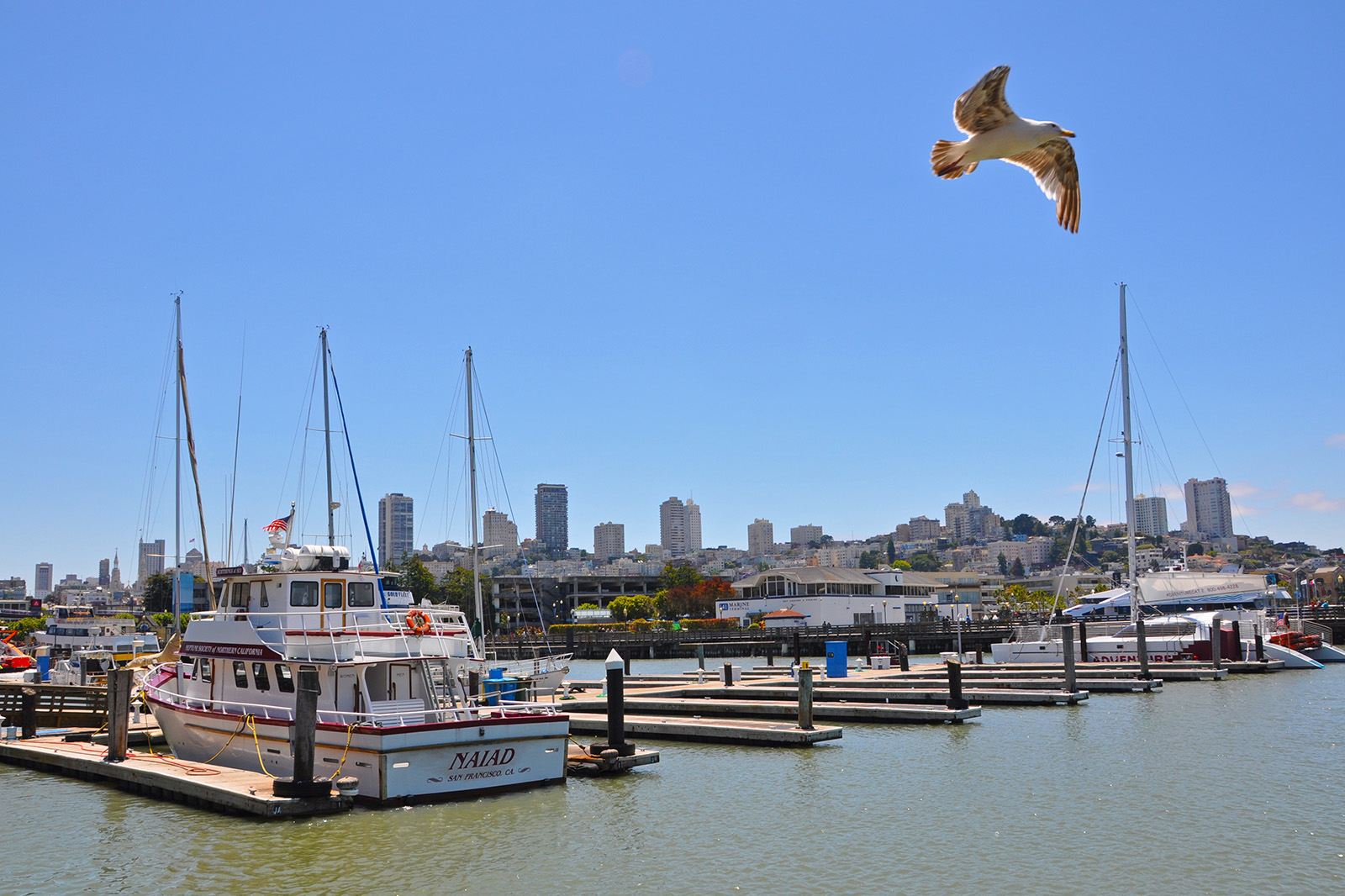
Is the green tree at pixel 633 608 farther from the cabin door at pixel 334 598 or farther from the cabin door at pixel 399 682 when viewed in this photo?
the cabin door at pixel 399 682

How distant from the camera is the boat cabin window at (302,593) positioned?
22500 mm

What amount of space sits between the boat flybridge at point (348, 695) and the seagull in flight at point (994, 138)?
48.3 ft

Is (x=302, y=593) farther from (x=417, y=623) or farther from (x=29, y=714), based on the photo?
(x=29, y=714)

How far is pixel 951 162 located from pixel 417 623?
16743mm

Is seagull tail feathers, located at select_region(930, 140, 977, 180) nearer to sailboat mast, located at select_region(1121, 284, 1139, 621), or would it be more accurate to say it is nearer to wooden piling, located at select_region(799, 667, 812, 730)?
wooden piling, located at select_region(799, 667, 812, 730)

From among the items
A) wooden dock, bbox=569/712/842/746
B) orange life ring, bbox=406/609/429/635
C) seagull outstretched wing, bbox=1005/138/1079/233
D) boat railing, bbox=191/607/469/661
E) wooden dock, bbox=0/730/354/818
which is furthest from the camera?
wooden dock, bbox=569/712/842/746

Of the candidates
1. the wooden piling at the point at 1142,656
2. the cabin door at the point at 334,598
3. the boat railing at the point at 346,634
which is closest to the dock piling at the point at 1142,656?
the wooden piling at the point at 1142,656

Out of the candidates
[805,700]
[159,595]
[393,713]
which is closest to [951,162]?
[393,713]

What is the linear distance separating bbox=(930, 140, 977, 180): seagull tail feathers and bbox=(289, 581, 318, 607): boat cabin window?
18332 mm

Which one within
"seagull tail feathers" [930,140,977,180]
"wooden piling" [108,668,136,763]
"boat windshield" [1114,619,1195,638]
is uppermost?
"seagull tail feathers" [930,140,977,180]

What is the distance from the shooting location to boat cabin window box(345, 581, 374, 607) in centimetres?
2291

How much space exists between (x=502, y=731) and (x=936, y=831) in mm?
8131

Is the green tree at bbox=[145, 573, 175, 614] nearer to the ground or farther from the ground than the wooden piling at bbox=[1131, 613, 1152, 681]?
farther from the ground

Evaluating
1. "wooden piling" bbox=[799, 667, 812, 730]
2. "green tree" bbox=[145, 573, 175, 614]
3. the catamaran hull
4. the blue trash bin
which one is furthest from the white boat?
"green tree" bbox=[145, 573, 175, 614]
